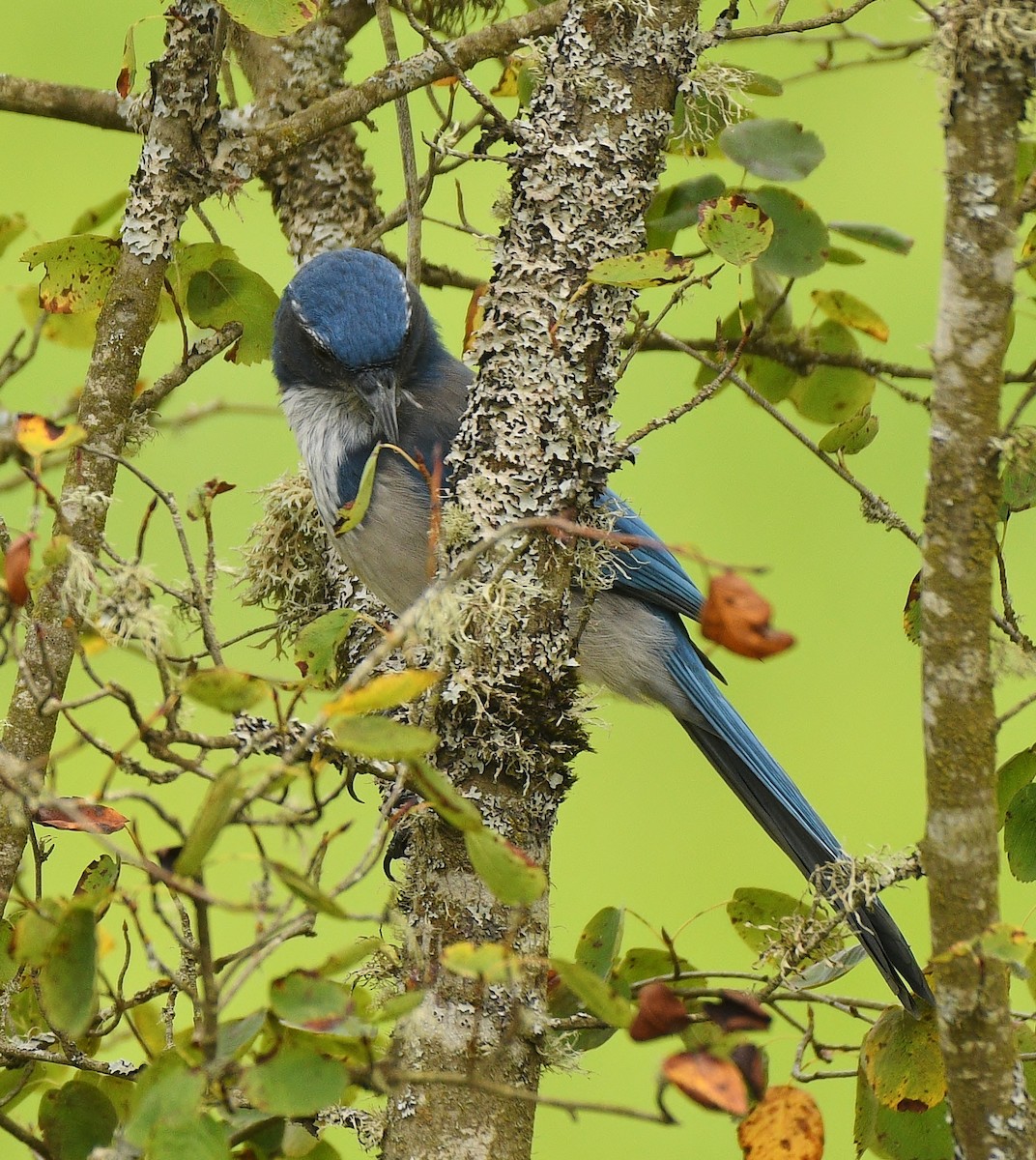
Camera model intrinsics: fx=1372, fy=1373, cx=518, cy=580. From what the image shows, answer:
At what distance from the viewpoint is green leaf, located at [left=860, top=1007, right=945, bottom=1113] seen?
1.41 metres

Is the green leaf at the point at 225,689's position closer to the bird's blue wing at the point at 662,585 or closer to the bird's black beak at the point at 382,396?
the bird's black beak at the point at 382,396

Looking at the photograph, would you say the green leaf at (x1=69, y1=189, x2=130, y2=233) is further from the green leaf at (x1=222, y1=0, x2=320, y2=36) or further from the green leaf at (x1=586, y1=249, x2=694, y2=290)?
the green leaf at (x1=586, y1=249, x2=694, y2=290)

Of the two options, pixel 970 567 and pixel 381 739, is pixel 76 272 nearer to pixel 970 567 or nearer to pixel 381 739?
pixel 381 739

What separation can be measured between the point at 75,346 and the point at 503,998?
4.36ft

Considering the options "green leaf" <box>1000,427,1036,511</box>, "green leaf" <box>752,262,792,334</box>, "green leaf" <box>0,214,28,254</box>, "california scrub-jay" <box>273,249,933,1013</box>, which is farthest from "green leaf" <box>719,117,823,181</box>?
"green leaf" <box>0,214,28,254</box>

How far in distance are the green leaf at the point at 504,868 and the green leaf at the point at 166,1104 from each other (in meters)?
0.26

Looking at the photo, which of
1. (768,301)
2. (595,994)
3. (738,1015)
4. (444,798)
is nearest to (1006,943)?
(738,1015)

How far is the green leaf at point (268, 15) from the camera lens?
1.65 m

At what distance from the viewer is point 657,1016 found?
1.07m

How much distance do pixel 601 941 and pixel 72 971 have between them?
61 cm

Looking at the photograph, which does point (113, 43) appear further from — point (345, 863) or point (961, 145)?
point (961, 145)

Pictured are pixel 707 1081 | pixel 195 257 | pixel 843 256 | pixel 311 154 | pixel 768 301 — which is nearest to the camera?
pixel 707 1081

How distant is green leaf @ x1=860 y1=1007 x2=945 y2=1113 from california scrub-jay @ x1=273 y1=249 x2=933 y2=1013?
97 cm

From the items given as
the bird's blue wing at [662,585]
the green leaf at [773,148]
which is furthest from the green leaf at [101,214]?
the bird's blue wing at [662,585]
